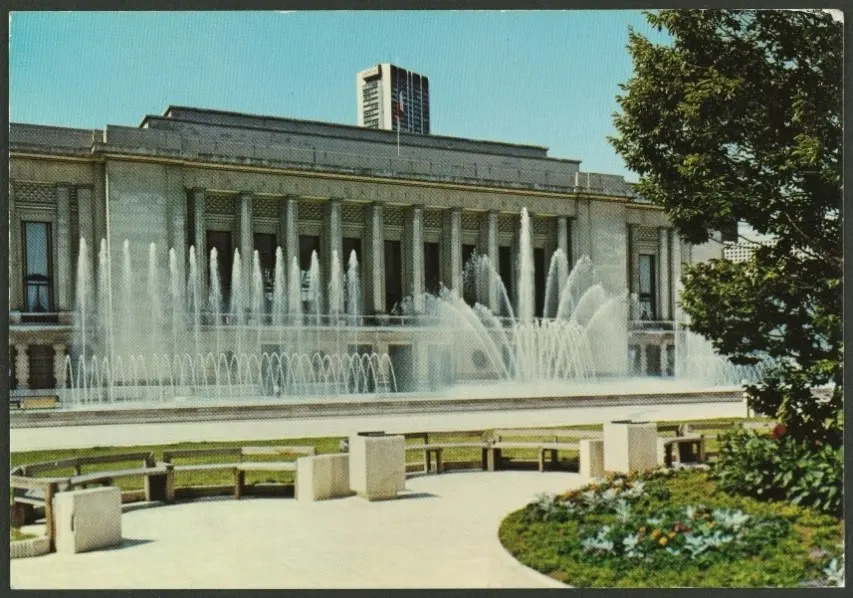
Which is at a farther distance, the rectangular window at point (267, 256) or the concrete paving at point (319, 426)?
the rectangular window at point (267, 256)

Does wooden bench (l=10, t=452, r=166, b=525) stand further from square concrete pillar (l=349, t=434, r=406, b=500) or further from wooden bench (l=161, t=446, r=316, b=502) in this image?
square concrete pillar (l=349, t=434, r=406, b=500)

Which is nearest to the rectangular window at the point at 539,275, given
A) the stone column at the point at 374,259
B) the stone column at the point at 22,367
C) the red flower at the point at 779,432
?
the stone column at the point at 374,259

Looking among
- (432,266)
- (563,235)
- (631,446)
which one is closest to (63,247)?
(432,266)

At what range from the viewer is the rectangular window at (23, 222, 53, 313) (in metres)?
37.7

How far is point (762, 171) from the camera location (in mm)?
10680

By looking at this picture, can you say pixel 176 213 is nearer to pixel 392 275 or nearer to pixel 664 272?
pixel 392 275

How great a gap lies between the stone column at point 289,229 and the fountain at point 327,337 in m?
0.65

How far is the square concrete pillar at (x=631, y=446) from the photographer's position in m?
13.0

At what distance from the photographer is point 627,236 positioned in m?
53.0

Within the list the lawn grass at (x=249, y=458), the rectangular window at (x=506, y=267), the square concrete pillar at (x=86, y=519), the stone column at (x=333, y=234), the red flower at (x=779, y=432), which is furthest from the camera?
the rectangular window at (x=506, y=267)

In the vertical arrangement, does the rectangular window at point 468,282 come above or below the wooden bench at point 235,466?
above

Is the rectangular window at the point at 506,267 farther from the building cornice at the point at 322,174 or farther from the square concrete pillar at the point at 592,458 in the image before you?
the square concrete pillar at the point at 592,458

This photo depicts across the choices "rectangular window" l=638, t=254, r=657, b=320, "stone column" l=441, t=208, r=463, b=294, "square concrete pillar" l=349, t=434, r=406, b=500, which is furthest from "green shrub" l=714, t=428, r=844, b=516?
"rectangular window" l=638, t=254, r=657, b=320

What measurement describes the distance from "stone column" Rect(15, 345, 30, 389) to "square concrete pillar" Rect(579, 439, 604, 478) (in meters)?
28.9
